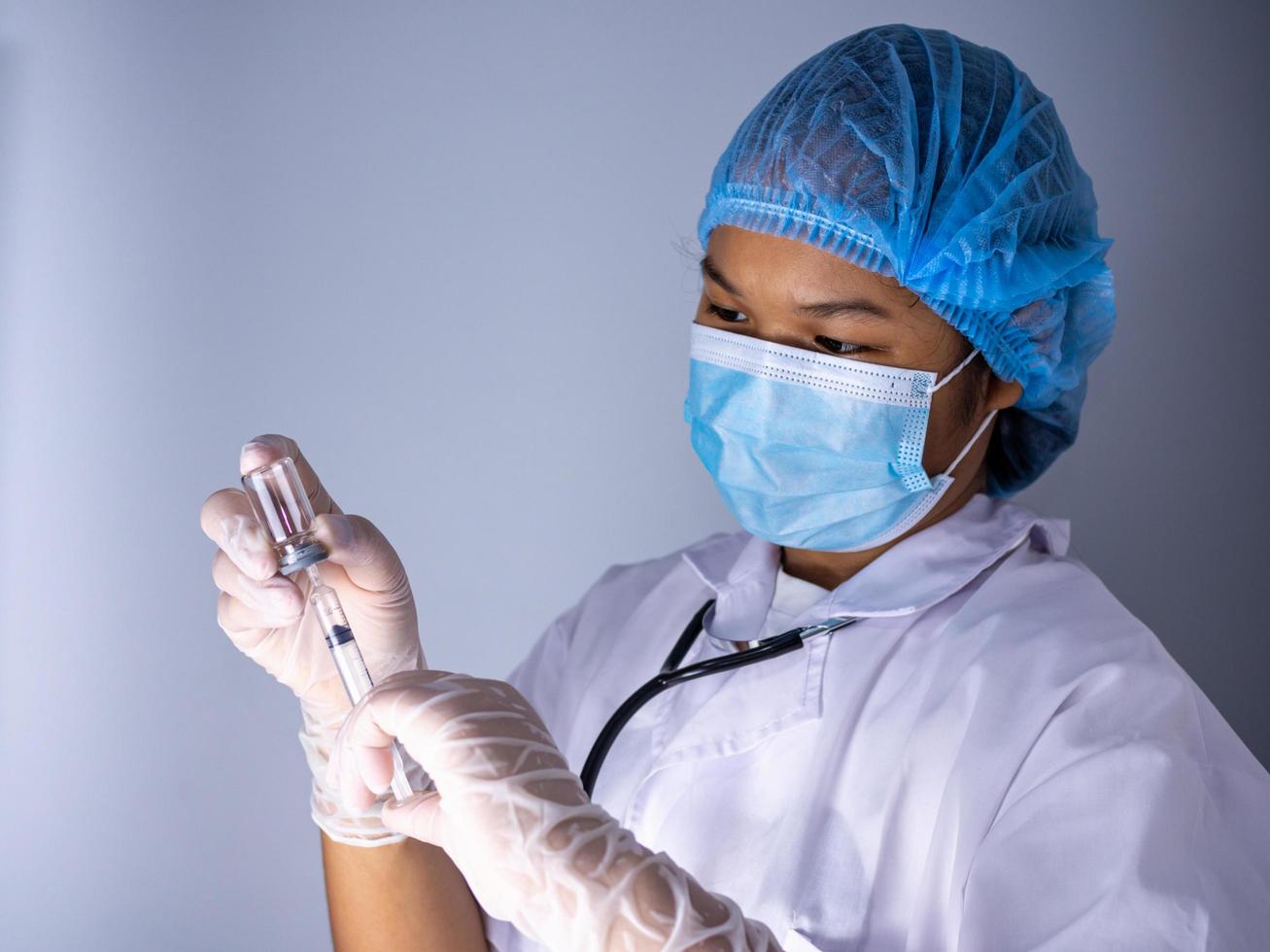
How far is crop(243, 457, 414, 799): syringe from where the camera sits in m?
0.99

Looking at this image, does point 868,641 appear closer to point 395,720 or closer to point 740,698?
point 740,698

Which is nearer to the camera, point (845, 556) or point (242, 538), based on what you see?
point (242, 538)

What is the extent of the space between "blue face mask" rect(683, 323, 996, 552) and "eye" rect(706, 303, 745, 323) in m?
0.03

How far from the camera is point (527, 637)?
178 cm

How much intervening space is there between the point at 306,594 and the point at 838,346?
592 mm

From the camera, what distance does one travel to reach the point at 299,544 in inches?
39.2

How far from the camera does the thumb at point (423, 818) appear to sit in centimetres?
91

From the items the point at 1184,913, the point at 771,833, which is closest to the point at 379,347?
the point at 771,833

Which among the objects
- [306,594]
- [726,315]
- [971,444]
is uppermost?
[726,315]

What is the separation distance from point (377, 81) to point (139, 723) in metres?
0.99

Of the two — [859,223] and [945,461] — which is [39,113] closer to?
[859,223]

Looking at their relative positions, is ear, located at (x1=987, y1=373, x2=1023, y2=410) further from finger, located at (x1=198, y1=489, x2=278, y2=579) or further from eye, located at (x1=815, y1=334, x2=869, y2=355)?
finger, located at (x1=198, y1=489, x2=278, y2=579)

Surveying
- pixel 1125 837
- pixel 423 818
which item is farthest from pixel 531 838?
pixel 1125 837

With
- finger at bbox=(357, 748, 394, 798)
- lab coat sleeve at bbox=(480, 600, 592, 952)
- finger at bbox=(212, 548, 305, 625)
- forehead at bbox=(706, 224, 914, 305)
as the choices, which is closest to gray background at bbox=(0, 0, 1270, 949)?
lab coat sleeve at bbox=(480, 600, 592, 952)
